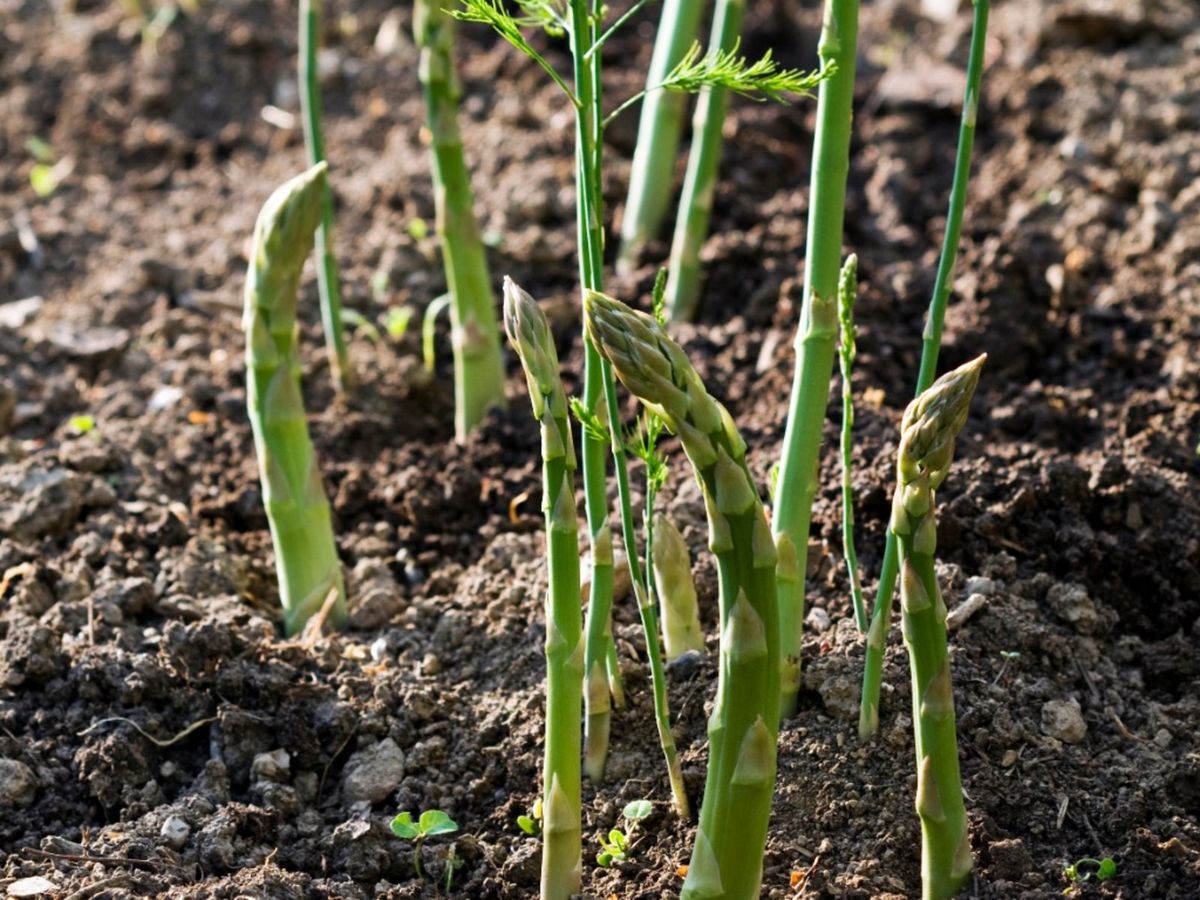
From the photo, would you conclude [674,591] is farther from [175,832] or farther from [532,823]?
[175,832]

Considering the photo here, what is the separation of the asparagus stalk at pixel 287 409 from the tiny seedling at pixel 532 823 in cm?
68

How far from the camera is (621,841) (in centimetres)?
208

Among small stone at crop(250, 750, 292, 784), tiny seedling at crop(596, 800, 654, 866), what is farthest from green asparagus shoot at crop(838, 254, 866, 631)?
small stone at crop(250, 750, 292, 784)

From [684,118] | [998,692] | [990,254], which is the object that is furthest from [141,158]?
[998,692]

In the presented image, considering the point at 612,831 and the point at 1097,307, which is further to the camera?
the point at 1097,307

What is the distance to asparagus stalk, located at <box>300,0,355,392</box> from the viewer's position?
3.08 meters

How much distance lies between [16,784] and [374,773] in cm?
53

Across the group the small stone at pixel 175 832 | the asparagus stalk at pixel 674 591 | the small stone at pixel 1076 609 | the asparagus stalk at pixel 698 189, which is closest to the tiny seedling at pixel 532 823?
the asparagus stalk at pixel 674 591

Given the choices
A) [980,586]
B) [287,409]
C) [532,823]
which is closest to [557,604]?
[532,823]

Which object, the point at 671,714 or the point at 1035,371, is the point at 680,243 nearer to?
the point at 1035,371

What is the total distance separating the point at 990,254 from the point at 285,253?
1666 millimetres

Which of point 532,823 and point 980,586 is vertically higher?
point 980,586

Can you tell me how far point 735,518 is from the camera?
5.51ft

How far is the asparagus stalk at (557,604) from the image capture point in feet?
6.08
